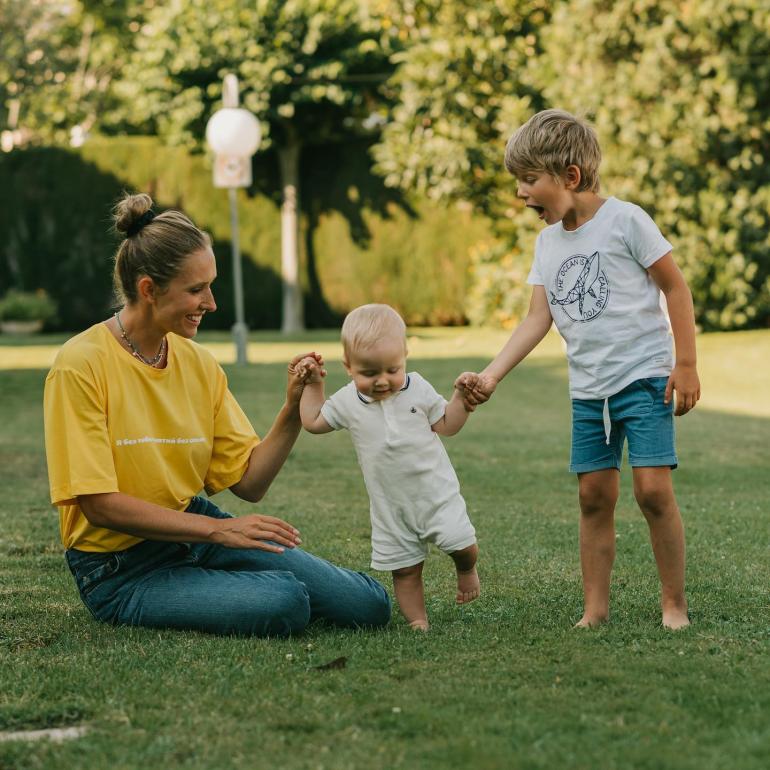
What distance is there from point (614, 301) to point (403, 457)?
29.7 inches

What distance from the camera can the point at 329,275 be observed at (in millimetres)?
18234

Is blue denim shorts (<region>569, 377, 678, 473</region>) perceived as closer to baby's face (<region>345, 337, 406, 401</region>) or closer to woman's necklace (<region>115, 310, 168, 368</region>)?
baby's face (<region>345, 337, 406, 401</region>)

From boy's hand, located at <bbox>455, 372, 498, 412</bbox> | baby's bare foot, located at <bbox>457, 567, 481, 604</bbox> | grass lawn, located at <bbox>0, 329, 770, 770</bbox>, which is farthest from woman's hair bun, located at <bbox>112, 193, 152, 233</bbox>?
baby's bare foot, located at <bbox>457, 567, 481, 604</bbox>

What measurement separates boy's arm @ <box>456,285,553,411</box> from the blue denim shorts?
0.24m

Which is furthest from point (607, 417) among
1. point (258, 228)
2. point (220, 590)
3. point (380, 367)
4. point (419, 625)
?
point (258, 228)

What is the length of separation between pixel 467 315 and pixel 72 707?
14.9 metres

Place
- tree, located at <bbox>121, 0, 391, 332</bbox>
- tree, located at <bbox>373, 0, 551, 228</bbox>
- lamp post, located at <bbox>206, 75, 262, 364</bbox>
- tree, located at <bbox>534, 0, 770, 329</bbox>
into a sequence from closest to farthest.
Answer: lamp post, located at <bbox>206, 75, 262, 364</bbox> < tree, located at <bbox>534, 0, 770, 329</bbox> < tree, located at <bbox>373, 0, 551, 228</bbox> < tree, located at <bbox>121, 0, 391, 332</bbox>

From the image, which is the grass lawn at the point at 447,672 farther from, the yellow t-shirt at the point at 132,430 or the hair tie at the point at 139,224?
the hair tie at the point at 139,224

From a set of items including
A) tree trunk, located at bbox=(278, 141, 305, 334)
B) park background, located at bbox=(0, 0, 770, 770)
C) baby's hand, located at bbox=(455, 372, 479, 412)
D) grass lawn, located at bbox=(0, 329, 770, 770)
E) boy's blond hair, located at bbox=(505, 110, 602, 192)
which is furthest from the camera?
tree trunk, located at bbox=(278, 141, 305, 334)

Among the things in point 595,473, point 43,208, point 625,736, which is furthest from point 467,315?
point 625,736

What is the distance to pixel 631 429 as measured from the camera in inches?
134

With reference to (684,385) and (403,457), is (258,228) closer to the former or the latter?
(403,457)

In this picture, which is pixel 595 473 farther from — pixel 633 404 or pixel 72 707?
pixel 72 707

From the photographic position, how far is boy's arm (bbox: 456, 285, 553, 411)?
3406 millimetres
